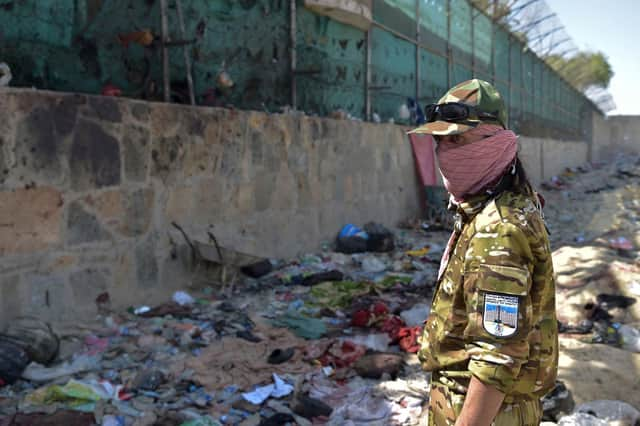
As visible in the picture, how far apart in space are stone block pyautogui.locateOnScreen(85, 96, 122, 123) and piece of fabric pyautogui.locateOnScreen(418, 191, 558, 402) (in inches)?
130

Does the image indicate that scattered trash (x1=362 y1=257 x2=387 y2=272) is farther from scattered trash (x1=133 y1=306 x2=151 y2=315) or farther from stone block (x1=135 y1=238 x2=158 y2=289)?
scattered trash (x1=133 y1=306 x2=151 y2=315)

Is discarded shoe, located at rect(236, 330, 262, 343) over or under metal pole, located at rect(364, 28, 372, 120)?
under

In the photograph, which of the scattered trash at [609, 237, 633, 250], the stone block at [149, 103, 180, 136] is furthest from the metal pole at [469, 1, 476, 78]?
the stone block at [149, 103, 180, 136]

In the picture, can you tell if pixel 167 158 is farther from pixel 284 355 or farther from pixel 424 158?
pixel 424 158

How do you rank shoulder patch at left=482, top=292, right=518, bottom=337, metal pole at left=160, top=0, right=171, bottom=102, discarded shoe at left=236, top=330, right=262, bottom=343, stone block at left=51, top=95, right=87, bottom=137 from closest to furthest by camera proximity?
shoulder patch at left=482, top=292, right=518, bottom=337 → stone block at left=51, top=95, right=87, bottom=137 → discarded shoe at left=236, top=330, right=262, bottom=343 → metal pole at left=160, top=0, right=171, bottom=102

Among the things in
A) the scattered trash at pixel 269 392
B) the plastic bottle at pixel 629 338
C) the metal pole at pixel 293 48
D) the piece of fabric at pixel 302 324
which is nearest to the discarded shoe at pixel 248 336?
the piece of fabric at pixel 302 324

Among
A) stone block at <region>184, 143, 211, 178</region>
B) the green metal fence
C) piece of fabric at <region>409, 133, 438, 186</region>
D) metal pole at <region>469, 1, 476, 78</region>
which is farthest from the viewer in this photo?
metal pole at <region>469, 1, 476, 78</region>

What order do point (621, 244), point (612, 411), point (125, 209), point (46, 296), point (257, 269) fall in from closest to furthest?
point (612, 411) < point (46, 296) < point (125, 209) < point (257, 269) < point (621, 244)

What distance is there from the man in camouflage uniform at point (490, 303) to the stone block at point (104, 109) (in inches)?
125

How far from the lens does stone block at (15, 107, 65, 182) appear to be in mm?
3516

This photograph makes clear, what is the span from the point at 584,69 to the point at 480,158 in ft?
118

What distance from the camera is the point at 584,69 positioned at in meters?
32.5

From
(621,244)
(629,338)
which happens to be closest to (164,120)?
(629,338)

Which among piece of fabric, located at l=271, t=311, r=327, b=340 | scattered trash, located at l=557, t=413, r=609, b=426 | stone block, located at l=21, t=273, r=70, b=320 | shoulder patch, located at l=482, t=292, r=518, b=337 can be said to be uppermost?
shoulder patch, located at l=482, t=292, r=518, b=337
